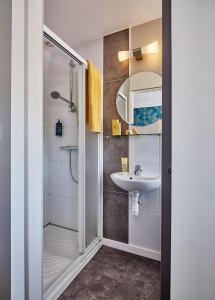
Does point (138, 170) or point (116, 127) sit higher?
point (116, 127)

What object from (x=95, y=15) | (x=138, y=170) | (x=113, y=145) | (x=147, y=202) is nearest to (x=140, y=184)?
(x=138, y=170)

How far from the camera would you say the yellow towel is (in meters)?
1.72

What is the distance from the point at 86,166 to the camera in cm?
179

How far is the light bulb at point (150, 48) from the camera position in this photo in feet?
5.44

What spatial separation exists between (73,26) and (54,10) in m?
0.24

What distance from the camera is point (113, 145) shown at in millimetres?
1920

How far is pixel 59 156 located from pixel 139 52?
56.7 inches

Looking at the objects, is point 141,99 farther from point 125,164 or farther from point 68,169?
point 68,169

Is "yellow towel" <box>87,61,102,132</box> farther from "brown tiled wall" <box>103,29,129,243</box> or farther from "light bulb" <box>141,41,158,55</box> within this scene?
"light bulb" <box>141,41,158,55</box>
